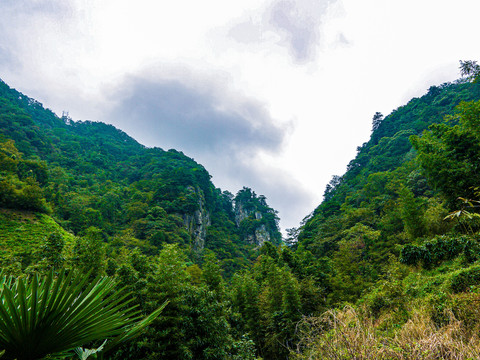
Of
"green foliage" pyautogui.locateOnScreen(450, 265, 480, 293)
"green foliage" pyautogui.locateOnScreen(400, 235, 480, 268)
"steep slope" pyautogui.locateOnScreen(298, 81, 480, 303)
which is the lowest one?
"green foliage" pyautogui.locateOnScreen(450, 265, 480, 293)

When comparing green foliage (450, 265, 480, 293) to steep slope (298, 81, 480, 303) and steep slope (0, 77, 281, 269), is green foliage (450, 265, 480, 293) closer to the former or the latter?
steep slope (298, 81, 480, 303)

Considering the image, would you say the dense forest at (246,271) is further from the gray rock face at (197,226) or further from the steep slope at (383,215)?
the gray rock face at (197,226)

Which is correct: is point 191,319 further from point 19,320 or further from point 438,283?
point 438,283

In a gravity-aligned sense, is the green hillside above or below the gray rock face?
below

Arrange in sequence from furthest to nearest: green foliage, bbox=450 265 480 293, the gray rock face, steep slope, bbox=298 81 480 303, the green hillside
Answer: the gray rock face
steep slope, bbox=298 81 480 303
green foliage, bbox=450 265 480 293
the green hillside

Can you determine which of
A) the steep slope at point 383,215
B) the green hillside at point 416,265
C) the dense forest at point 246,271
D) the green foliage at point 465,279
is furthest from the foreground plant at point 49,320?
the steep slope at point 383,215

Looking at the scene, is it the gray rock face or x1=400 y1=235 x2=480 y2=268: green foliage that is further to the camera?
the gray rock face

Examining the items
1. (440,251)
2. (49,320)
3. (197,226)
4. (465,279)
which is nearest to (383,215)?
(440,251)

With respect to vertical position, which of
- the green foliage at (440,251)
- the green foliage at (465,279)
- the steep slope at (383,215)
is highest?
the steep slope at (383,215)

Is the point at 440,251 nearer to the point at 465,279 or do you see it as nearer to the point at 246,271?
the point at 465,279

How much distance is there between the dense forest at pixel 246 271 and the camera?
167 cm

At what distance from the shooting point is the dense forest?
1.67m

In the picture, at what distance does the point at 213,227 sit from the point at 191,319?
4311 centimetres

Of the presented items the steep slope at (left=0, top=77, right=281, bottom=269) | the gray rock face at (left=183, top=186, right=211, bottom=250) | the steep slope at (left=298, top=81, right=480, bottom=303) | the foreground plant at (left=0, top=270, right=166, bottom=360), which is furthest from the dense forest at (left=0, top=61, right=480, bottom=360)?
the gray rock face at (left=183, top=186, right=211, bottom=250)
